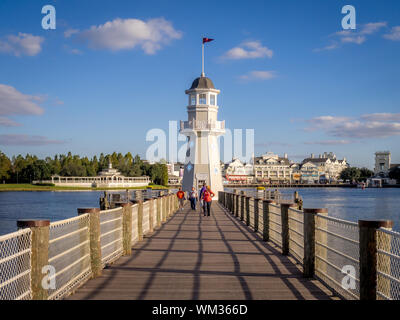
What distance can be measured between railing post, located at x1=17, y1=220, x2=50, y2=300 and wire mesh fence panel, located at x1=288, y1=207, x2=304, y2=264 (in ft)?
18.3

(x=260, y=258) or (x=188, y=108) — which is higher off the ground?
(x=188, y=108)

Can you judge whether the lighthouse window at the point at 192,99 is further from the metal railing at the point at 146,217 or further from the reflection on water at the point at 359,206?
the metal railing at the point at 146,217

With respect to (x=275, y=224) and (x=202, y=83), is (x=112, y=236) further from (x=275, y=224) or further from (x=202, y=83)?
(x=202, y=83)

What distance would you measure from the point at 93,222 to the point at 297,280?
3702 millimetres

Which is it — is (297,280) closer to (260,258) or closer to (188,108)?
(260,258)

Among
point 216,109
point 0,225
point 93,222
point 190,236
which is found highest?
point 216,109

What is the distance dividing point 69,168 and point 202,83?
4510 inches

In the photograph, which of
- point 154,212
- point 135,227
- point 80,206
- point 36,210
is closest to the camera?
point 135,227

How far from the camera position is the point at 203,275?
8.04m

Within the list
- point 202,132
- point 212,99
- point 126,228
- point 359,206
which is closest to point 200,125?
point 202,132
